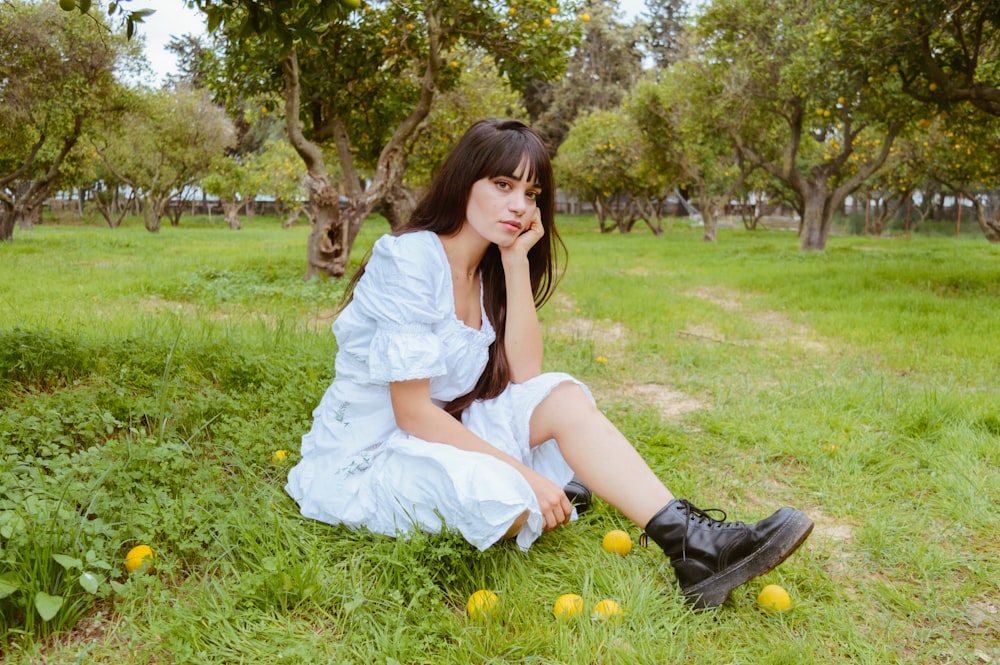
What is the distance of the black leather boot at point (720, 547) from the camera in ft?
7.52

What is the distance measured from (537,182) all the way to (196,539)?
1.62 m

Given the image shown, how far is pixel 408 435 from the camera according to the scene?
2625 mm

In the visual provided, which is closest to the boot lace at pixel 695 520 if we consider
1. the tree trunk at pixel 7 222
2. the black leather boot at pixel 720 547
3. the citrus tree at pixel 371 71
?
the black leather boot at pixel 720 547

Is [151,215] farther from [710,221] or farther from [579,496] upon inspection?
[579,496]

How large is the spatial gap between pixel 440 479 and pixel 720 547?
858 mm

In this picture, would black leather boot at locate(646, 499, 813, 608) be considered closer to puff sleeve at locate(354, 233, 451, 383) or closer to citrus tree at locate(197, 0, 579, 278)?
puff sleeve at locate(354, 233, 451, 383)

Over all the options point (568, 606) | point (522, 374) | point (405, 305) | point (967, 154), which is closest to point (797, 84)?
point (967, 154)

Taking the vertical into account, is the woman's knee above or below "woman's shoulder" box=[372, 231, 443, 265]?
below

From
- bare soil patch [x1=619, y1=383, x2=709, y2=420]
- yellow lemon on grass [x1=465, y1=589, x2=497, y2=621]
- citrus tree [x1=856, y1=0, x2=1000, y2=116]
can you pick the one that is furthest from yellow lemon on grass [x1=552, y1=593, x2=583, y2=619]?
citrus tree [x1=856, y1=0, x2=1000, y2=116]

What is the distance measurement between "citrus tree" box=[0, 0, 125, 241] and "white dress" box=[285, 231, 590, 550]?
12.2m

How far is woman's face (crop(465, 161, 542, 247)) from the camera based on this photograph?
→ 8.78 ft

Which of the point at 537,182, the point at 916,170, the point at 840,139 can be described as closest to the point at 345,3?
the point at 537,182

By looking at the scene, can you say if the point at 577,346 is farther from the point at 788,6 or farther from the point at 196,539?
the point at 788,6

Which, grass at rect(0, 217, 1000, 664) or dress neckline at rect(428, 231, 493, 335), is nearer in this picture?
grass at rect(0, 217, 1000, 664)
